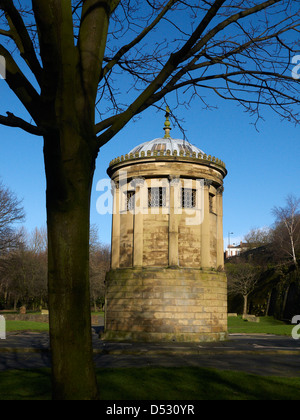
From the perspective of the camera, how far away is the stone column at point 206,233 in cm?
2380

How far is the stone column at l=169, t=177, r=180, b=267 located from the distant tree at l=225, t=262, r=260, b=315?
3875cm

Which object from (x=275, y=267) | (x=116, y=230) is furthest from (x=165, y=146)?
(x=275, y=267)

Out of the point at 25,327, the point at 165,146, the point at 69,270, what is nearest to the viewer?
the point at 69,270

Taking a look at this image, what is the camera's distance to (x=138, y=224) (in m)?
24.2

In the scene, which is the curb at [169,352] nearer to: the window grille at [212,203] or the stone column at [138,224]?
the stone column at [138,224]

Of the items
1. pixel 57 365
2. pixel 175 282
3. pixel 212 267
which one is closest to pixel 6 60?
pixel 57 365

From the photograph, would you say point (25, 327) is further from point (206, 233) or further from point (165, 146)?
point (165, 146)

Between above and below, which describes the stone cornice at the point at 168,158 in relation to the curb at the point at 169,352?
above

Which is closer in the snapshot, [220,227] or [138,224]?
[138,224]

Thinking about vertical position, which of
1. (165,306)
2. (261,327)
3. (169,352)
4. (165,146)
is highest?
(165,146)

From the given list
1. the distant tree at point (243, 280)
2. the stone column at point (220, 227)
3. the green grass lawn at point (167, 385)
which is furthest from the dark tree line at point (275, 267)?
the green grass lawn at point (167, 385)

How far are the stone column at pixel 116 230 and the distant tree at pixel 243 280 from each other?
38137mm

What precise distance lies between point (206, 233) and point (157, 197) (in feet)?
10.8

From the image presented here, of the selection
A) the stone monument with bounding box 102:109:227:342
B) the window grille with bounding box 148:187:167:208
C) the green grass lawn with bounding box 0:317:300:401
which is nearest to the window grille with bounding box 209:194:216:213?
the stone monument with bounding box 102:109:227:342
